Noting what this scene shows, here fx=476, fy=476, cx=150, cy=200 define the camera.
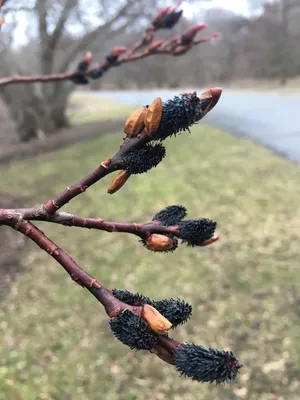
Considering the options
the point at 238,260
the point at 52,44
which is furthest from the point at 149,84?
the point at 238,260

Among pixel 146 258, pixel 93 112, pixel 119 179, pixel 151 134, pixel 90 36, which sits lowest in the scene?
pixel 93 112

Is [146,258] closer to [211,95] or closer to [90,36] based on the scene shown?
[211,95]

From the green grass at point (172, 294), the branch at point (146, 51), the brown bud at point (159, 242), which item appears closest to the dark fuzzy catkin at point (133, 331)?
the brown bud at point (159, 242)

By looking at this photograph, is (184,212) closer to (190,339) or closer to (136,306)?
(136,306)

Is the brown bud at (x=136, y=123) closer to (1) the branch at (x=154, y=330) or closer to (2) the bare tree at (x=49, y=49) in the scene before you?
(1) the branch at (x=154, y=330)

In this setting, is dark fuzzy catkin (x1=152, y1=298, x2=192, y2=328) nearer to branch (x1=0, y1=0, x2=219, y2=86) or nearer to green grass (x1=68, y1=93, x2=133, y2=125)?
branch (x1=0, y1=0, x2=219, y2=86)

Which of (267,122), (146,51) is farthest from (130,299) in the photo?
(267,122)

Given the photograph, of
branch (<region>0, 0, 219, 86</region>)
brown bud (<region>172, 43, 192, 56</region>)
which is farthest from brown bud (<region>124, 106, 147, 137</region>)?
brown bud (<region>172, 43, 192, 56</region>)
